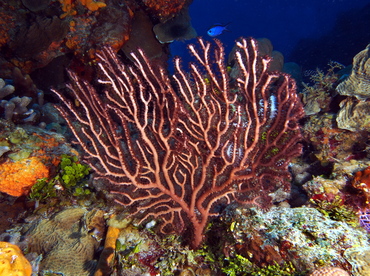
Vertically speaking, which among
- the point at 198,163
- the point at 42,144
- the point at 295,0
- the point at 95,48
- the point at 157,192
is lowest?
the point at 157,192

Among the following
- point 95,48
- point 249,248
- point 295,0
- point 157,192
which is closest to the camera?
point 249,248

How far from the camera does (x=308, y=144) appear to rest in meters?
4.72

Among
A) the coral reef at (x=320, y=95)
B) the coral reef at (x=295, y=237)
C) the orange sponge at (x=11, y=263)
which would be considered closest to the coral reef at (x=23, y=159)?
the orange sponge at (x=11, y=263)

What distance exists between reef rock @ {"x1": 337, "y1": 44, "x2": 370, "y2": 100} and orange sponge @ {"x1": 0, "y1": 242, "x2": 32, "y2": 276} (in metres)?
5.95

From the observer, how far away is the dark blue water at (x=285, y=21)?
18.7 m

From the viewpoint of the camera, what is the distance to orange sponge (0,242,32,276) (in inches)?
82.9

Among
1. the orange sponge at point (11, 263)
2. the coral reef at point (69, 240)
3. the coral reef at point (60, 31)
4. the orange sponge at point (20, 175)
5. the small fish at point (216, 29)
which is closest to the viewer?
the orange sponge at point (11, 263)

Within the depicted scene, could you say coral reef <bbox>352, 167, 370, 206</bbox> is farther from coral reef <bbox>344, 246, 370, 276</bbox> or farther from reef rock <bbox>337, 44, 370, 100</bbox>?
reef rock <bbox>337, 44, 370, 100</bbox>

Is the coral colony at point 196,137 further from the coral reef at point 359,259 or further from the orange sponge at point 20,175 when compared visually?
the orange sponge at point 20,175

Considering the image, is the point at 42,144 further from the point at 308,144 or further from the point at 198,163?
the point at 308,144

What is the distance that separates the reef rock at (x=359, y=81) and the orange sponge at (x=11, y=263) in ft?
19.5

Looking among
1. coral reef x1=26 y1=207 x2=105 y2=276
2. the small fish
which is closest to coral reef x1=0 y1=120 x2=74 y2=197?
coral reef x1=26 y1=207 x2=105 y2=276

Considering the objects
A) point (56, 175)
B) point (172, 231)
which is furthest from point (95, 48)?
point (172, 231)

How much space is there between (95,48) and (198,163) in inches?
191
